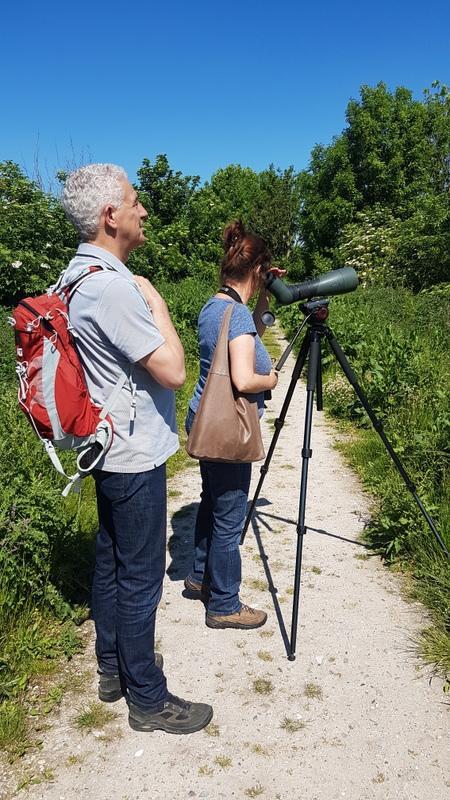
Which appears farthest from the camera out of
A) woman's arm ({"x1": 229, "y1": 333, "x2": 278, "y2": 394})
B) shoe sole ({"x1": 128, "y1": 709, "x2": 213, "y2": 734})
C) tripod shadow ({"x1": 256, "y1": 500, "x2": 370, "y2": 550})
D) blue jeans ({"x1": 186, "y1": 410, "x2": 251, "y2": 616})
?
tripod shadow ({"x1": 256, "y1": 500, "x2": 370, "y2": 550})

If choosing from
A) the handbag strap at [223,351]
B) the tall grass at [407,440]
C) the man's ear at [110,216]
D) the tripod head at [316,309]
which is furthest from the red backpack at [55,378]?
the tall grass at [407,440]

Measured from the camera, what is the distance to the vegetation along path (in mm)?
2031

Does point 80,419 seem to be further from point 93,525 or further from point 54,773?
point 93,525

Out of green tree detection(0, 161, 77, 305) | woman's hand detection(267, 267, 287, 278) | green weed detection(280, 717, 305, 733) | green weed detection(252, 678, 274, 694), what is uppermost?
green tree detection(0, 161, 77, 305)

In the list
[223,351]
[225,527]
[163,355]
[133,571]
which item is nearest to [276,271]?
[223,351]

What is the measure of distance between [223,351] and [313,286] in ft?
1.97

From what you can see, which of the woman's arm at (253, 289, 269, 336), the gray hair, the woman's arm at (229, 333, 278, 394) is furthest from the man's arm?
the woman's arm at (253, 289, 269, 336)

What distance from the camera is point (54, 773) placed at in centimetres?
207

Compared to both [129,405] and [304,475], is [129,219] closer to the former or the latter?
[129,405]

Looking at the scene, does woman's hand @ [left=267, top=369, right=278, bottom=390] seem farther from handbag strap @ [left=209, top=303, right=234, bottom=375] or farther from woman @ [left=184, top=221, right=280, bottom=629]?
handbag strap @ [left=209, top=303, right=234, bottom=375]

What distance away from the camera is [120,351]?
1864 mm

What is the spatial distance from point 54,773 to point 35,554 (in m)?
0.94

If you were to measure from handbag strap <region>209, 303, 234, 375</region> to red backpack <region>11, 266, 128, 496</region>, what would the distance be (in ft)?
2.36

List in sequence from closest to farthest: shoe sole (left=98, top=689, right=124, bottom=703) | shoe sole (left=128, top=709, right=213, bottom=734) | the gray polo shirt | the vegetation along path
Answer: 1. the gray polo shirt
2. the vegetation along path
3. shoe sole (left=128, top=709, right=213, bottom=734)
4. shoe sole (left=98, top=689, right=124, bottom=703)
